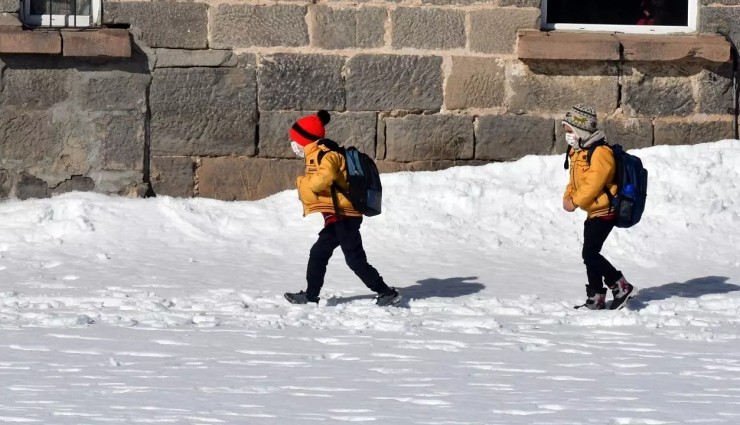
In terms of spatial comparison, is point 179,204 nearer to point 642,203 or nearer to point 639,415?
point 642,203

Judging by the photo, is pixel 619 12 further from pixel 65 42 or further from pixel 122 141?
pixel 65 42

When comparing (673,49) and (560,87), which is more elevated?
(673,49)

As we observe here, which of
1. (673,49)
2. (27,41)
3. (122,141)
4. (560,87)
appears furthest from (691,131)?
(27,41)

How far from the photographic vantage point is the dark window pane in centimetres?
956

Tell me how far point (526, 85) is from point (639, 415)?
16.0ft

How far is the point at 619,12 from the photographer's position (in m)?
9.62

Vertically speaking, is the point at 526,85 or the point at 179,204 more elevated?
the point at 526,85

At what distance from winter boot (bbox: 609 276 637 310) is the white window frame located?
9.90 ft

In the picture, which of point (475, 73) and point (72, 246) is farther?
point (475, 73)

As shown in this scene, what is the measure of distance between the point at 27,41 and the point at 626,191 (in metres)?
4.09

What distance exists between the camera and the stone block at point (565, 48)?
30.0 feet

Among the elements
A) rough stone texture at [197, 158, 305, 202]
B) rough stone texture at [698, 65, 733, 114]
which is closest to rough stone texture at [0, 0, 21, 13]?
rough stone texture at [197, 158, 305, 202]

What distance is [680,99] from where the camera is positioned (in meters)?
9.39

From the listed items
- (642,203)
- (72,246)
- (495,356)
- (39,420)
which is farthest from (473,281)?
(39,420)
